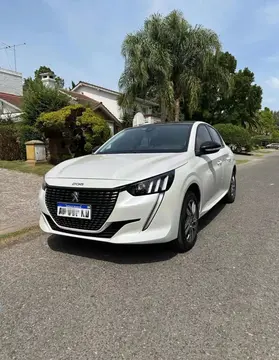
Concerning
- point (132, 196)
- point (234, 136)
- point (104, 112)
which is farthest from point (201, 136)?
point (234, 136)

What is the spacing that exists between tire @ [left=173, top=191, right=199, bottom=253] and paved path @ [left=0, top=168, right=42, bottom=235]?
8.18 ft

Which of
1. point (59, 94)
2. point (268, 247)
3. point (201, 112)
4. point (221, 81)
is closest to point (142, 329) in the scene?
point (268, 247)

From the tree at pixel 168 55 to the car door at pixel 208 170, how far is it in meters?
15.8

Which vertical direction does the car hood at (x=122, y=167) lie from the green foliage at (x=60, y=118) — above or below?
below

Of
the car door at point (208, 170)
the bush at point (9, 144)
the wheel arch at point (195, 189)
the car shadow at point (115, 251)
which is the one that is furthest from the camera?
the bush at point (9, 144)

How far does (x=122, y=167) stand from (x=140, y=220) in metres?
0.68

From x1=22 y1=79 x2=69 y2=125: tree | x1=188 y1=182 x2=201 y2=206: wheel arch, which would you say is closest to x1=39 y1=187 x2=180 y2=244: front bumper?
x1=188 y1=182 x2=201 y2=206: wheel arch

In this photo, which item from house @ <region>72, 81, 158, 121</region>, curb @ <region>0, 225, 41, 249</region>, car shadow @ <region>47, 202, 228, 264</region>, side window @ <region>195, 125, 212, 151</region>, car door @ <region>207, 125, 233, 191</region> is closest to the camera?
car shadow @ <region>47, 202, 228, 264</region>

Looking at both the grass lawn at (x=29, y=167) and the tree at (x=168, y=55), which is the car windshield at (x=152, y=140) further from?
the tree at (x=168, y=55)

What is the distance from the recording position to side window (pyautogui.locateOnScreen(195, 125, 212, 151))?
15.4 ft

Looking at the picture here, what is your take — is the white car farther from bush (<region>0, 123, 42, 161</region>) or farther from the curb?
bush (<region>0, 123, 42, 161</region>)

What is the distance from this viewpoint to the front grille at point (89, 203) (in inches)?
133

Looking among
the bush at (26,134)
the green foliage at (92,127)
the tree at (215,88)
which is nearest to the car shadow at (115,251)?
the green foliage at (92,127)

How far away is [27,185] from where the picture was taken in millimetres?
9055
